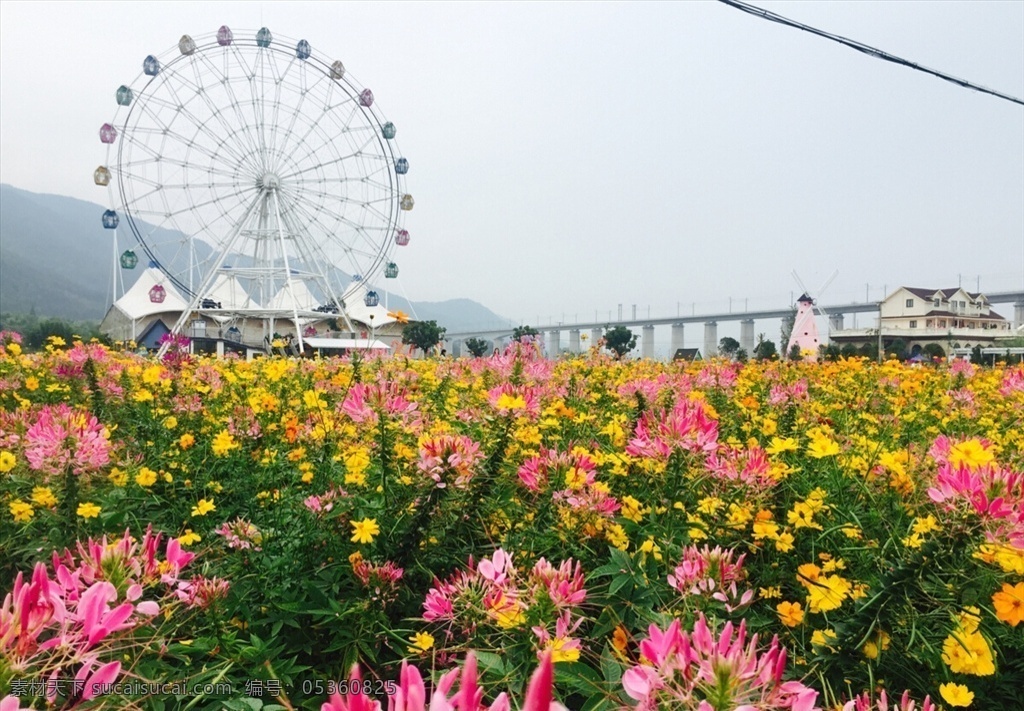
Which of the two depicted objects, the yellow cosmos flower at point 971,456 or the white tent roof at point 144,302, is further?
the white tent roof at point 144,302

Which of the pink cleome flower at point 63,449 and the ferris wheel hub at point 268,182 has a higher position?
the ferris wheel hub at point 268,182

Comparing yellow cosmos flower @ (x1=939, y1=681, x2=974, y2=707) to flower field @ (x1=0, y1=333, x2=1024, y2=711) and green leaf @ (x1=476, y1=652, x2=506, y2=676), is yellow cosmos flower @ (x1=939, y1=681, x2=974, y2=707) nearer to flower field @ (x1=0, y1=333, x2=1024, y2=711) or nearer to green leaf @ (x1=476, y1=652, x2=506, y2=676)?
flower field @ (x1=0, y1=333, x2=1024, y2=711)

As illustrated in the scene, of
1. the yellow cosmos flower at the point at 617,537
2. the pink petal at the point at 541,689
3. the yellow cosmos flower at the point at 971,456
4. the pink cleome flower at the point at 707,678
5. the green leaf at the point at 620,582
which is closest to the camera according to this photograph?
the pink petal at the point at 541,689

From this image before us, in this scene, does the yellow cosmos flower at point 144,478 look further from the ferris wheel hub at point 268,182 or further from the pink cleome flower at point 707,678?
the ferris wheel hub at point 268,182

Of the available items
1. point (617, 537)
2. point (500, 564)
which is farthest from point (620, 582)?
point (500, 564)

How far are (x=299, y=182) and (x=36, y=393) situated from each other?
14.1 m

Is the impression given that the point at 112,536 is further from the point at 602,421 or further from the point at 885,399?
the point at 885,399

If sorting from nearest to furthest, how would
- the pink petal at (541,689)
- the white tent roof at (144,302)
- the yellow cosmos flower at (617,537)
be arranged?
the pink petal at (541,689) → the yellow cosmos flower at (617,537) → the white tent roof at (144,302)

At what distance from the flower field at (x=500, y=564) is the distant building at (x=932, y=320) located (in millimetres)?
35169

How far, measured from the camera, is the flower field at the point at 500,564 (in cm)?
49

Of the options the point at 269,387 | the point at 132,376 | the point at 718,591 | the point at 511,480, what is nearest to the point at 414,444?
the point at 511,480

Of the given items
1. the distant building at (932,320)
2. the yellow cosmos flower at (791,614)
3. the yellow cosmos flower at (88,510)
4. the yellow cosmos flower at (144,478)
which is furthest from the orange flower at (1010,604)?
the distant building at (932,320)

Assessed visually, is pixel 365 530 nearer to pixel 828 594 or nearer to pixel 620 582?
pixel 620 582

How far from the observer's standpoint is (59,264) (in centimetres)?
12181
